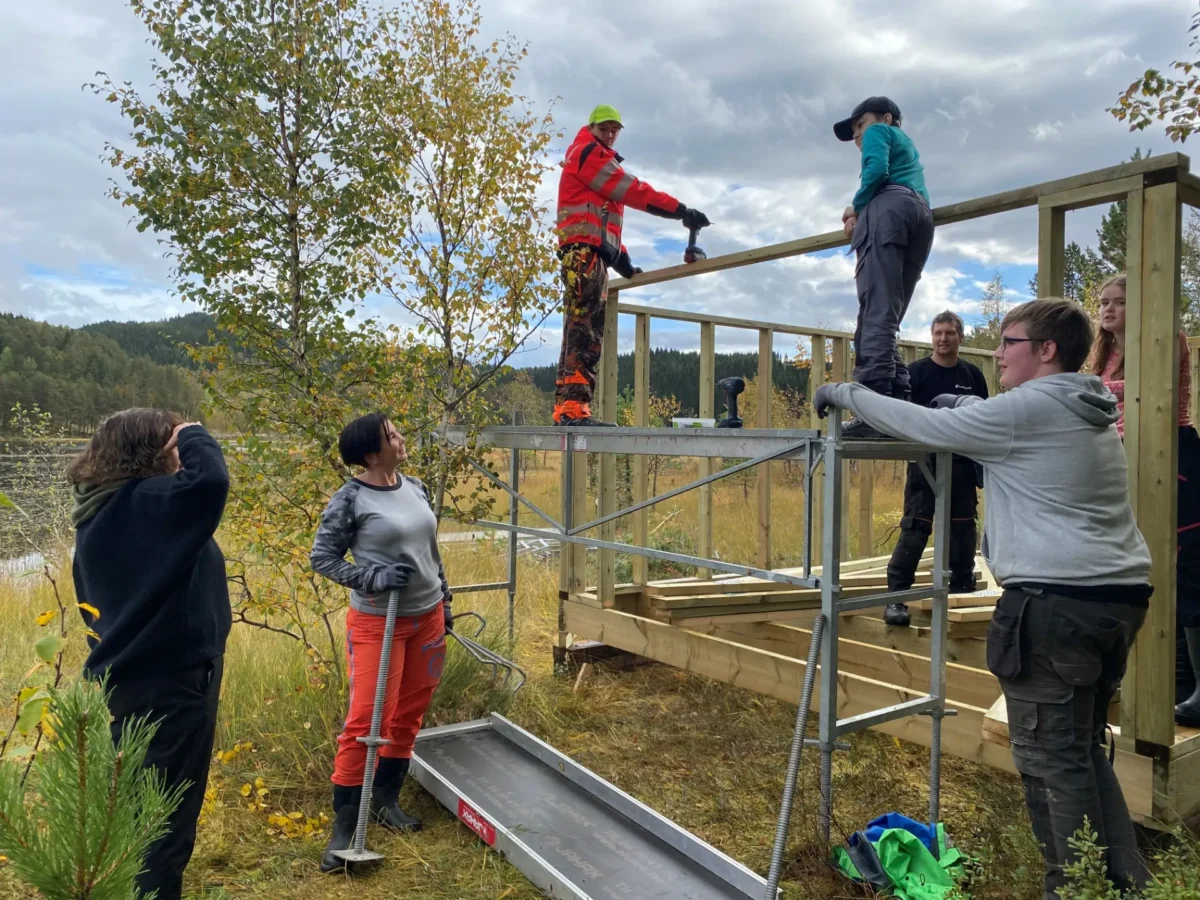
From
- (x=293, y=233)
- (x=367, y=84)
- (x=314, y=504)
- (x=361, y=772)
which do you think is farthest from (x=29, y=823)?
(x=367, y=84)

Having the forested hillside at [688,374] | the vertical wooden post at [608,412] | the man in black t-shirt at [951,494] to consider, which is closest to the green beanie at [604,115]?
the vertical wooden post at [608,412]

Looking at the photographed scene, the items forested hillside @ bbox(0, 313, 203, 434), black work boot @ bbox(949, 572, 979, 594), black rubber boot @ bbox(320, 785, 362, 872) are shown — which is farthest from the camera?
forested hillside @ bbox(0, 313, 203, 434)

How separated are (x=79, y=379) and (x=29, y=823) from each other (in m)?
43.4

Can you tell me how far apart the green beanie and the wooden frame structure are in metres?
0.99

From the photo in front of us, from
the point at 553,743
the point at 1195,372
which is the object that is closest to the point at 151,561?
the point at 553,743

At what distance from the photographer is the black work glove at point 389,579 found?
3365mm

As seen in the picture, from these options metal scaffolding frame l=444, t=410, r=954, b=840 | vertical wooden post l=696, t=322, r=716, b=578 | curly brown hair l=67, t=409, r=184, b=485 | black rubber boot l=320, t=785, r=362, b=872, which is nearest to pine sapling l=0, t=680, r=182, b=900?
curly brown hair l=67, t=409, r=184, b=485

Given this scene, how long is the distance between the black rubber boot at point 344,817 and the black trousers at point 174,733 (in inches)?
31.9

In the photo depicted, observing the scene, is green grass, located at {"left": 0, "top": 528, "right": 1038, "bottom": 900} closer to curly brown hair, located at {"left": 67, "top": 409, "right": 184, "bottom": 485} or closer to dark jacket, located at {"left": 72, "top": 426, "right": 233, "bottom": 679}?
dark jacket, located at {"left": 72, "top": 426, "right": 233, "bottom": 679}

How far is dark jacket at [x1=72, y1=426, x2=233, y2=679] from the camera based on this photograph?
8.28ft

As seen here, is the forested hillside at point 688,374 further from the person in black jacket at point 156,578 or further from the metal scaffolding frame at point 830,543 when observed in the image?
the person in black jacket at point 156,578

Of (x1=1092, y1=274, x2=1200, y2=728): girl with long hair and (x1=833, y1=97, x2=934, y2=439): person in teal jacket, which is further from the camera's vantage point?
(x1=833, y1=97, x2=934, y2=439): person in teal jacket

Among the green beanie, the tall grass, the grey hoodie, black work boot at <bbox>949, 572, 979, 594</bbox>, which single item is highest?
the green beanie

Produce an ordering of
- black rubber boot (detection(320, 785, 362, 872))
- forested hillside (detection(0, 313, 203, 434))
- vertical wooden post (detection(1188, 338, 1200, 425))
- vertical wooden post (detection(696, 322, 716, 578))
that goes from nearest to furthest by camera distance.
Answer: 1. black rubber boot (detection(320, 785, 362, 872))
2. vertical wooden post (detection(696, 322, 716, 578))
3. vertical wooden post (detection(1188, 338, 1200, 425))
4. forested hillside (detection(0, 313, 203, 434))
